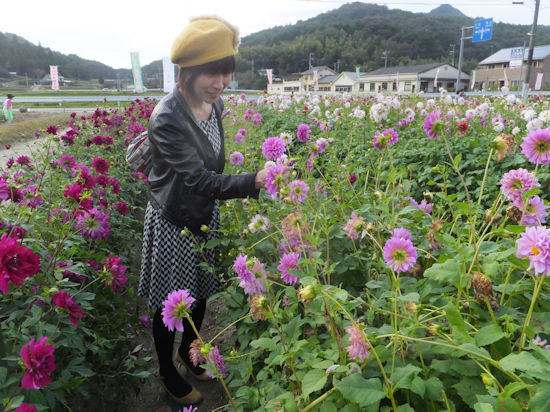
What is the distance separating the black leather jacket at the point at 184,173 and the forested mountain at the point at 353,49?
61933mm

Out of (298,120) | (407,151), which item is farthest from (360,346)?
(298,120)

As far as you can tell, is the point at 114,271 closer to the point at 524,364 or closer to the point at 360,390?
the point at 360,390

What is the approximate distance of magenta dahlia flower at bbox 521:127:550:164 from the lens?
100 cm

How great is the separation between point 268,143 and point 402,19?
329ft

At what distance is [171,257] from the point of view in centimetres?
176

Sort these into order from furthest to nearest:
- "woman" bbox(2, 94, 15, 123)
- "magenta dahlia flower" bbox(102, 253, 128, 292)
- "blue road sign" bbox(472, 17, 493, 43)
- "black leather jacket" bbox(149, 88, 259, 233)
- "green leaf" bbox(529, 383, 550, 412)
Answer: "blue road sign" bbox(472, 17, 493, 43)
"woman" bbox(2, 94, 15, 123)
"black leather jacket" bbox(149, 88, 259, 233)
"magenta dahlia flower" bbox(102, 253, 128, 292)
"green leaf" bbox(529, 383, 550, 412)

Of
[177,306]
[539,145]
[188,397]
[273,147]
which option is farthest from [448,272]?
[188,397]

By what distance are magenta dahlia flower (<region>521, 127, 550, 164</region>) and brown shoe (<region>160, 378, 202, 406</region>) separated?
5.83ft

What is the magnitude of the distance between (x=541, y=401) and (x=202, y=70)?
1.50m

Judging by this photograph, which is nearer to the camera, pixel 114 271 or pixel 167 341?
pixel 114 271

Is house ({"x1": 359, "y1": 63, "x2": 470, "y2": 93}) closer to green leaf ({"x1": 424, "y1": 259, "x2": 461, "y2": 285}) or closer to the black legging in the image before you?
the black legging

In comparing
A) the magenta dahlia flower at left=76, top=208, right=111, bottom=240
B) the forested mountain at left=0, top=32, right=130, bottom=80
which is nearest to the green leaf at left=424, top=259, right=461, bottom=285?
the magenta dahlia flower at left=76, top=208, right=111, bottom=240

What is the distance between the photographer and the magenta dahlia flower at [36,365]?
0.91 meters

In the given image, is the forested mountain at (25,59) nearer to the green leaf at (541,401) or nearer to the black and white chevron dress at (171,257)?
the black and white chevron dress at (171,257)
